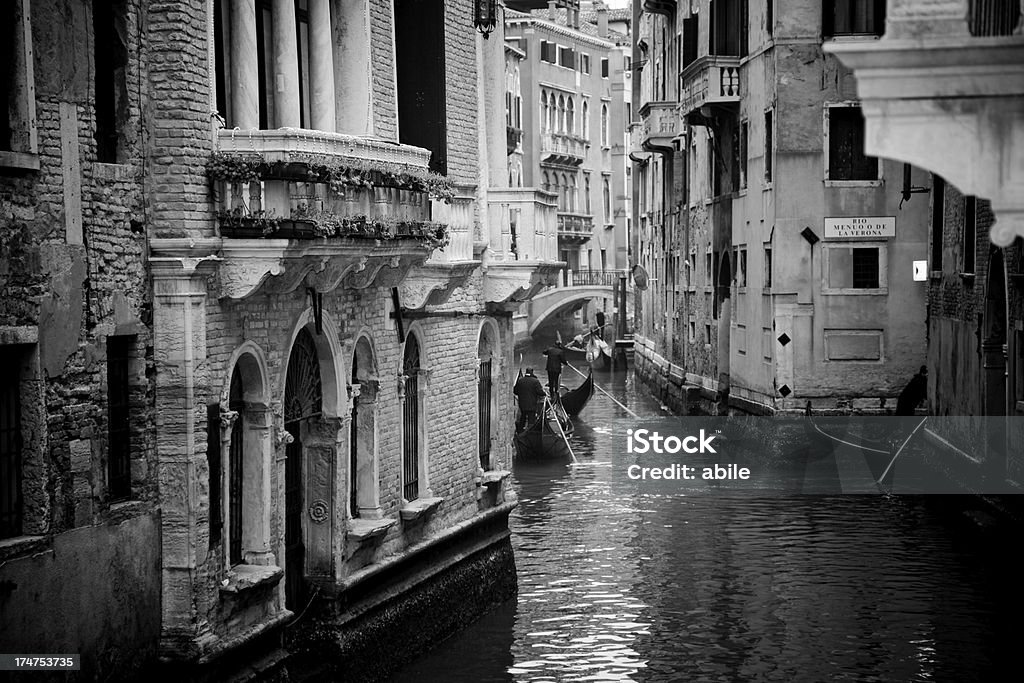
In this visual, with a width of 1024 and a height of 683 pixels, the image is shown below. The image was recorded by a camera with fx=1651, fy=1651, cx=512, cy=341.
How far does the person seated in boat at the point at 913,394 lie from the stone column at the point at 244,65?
14.2 meters

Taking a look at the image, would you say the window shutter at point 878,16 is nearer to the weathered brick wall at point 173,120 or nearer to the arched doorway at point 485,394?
the arched doorway at point 485,394

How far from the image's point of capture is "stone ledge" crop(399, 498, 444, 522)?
11.6 metres

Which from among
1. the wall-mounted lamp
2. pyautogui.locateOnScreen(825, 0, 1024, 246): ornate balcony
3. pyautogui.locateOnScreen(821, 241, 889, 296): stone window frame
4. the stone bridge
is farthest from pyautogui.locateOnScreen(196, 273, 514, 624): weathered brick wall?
the stone bridge

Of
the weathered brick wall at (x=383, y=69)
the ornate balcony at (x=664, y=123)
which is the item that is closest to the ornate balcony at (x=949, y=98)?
the weathered brick wall at (x=383, y=69)

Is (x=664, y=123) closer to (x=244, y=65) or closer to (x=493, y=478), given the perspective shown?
(x=493, y=478)

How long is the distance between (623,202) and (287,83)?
5477 centimetres

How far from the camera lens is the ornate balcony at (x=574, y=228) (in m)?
57.1

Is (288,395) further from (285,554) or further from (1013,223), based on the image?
(1013,223)

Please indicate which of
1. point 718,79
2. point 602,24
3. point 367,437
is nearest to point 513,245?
point 367,437

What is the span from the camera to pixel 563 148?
5688cm

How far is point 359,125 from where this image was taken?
35.8 ft

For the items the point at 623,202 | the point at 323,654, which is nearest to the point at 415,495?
the point at 323,654

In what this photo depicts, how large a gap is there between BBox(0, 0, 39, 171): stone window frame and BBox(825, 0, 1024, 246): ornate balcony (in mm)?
4260

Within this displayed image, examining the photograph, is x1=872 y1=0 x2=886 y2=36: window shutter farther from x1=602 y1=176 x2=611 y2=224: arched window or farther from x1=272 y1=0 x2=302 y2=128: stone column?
x1=602 y1=176 x2=611 y2=224: arched window
